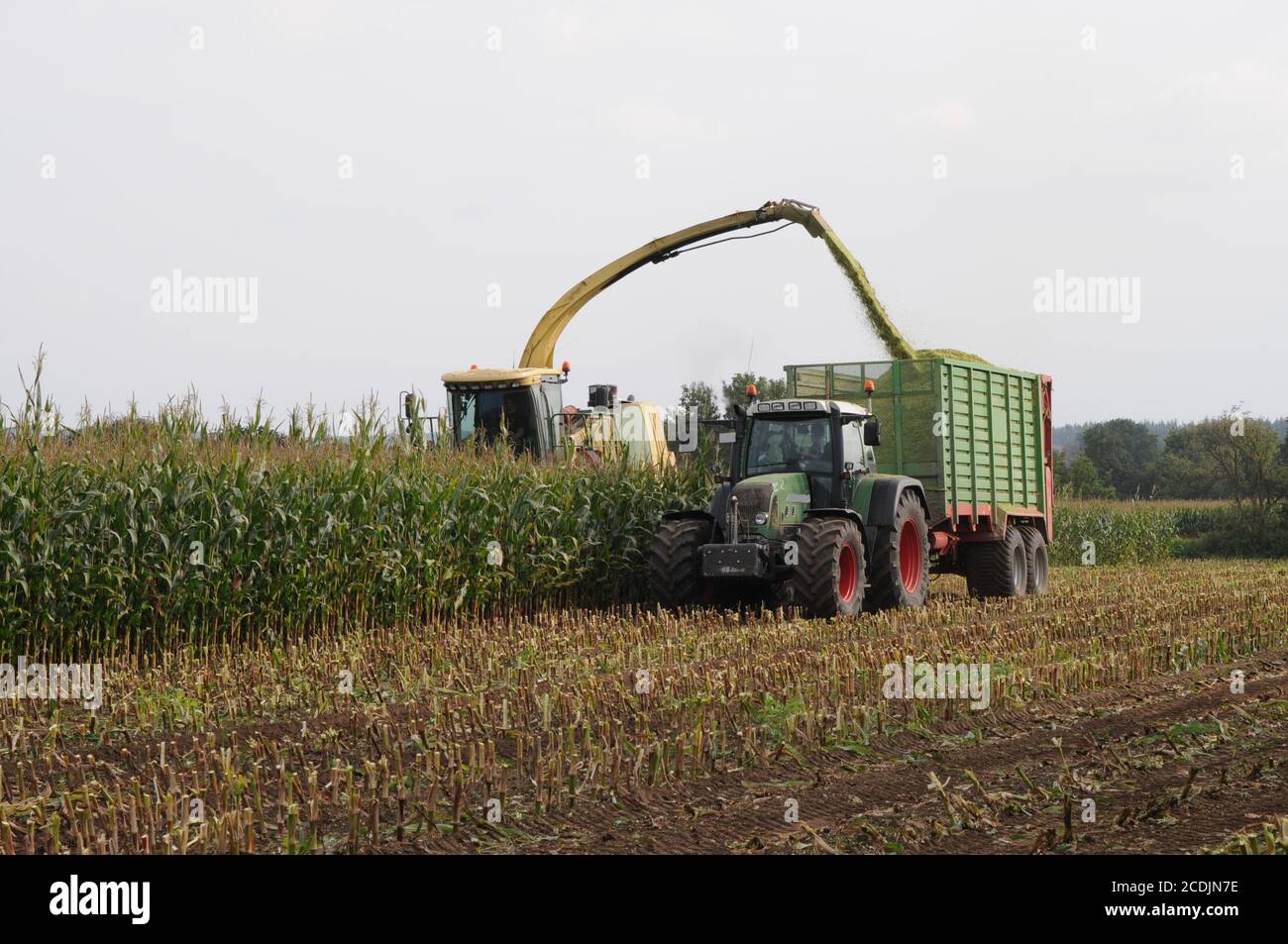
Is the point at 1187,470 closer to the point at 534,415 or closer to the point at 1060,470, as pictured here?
the point at 1060,470

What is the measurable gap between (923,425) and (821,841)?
982 cm

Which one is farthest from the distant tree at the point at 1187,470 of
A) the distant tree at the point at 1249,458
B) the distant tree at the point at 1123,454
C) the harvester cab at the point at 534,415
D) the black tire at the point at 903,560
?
the black tire at the point at 903,560

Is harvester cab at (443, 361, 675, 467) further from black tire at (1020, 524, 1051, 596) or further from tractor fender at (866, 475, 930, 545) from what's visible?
black tire at (1020, 524, 1051, 596)

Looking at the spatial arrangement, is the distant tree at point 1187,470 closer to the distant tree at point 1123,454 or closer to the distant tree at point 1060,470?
the distant tree at point 1123,454

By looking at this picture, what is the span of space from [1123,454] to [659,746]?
279 feet

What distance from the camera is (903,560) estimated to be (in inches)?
550

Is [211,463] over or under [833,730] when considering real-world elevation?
over

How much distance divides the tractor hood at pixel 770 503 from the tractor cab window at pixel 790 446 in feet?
0.97

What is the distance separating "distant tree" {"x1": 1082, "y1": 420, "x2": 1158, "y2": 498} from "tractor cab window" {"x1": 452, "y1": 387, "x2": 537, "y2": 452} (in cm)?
5523

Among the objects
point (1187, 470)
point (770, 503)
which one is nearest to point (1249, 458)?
point (770, 503)

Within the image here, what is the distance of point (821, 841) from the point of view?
514cm
